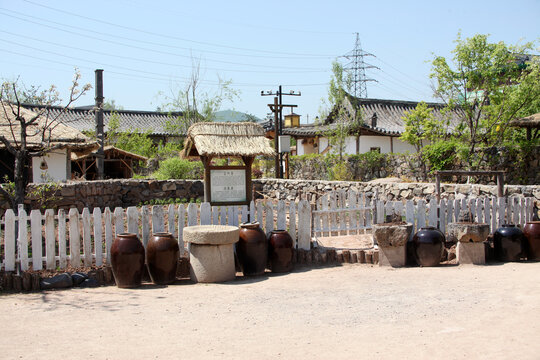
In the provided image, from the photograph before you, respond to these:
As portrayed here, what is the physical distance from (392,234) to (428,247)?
610mm

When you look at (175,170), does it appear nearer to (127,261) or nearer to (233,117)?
(127,261)

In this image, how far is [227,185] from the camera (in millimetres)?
9812

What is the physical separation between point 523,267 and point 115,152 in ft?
80.5

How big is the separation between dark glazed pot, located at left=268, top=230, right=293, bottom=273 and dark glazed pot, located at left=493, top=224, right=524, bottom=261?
11.6ft

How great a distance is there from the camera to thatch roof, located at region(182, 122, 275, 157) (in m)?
9.48

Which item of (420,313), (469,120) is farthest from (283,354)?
(469,120)

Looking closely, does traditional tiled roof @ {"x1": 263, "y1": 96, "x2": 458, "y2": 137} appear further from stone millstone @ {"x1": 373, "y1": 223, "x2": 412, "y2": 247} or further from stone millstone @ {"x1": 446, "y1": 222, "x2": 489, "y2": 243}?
stone millstone @ {"x1": 373, "y1": 223, "x2": 412, "y2": 247}

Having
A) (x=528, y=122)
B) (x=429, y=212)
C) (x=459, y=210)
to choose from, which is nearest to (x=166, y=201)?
(x=429, y=212)

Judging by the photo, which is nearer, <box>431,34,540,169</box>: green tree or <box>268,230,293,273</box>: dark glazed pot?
<box>268,230,293,273</box>: dark glazed pot

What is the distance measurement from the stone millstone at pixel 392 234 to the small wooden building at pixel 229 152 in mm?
2634

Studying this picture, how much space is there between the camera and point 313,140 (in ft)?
106

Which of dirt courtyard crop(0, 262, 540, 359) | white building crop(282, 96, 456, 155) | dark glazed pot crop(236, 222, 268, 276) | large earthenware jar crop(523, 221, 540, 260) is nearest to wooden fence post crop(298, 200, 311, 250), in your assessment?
dark glazed pot crop(236, 222, 268, 276)

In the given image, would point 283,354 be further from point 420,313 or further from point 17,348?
point 17,348

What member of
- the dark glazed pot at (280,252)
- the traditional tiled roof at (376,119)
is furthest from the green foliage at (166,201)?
the traditional tiled roof at (376,119)
